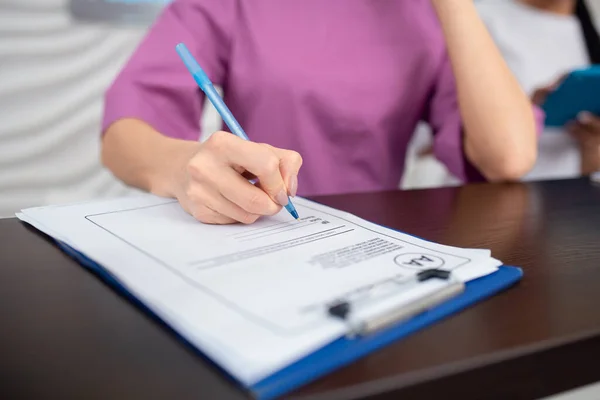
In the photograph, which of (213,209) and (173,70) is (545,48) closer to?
(173,70)

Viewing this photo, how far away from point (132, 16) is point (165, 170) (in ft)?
2.61

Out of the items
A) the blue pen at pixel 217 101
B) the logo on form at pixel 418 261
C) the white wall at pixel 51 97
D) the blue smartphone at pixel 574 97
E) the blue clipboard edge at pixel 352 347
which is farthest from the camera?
the white wall at pixel 51 97

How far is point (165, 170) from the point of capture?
1.66 feet

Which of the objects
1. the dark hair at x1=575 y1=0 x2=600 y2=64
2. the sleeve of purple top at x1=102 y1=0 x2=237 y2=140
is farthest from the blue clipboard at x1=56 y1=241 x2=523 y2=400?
the dark hair at x1=575 y1=0 x2=600 y2=64

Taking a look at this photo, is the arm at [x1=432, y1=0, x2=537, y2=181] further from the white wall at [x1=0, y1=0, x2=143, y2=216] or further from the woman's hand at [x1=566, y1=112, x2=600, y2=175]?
the white wall at [x1=0, y1=0, x2=143, y2=216]

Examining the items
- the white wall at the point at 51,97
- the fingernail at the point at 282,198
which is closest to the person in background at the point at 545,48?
the white wall at the point at 51,97

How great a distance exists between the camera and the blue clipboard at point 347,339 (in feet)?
0.70

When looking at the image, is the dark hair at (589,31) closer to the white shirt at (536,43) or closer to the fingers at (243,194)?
the white shirt at (536,43)

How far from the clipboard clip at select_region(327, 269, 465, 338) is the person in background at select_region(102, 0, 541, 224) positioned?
0.40 m

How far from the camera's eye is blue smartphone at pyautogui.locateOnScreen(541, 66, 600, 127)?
782 mm

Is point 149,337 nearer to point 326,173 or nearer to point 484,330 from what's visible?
point 484,330

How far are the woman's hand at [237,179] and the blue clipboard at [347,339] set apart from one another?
11 cm

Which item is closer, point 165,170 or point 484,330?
point 484,330

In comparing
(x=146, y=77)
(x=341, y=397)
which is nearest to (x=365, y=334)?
(x=341, y=397)
